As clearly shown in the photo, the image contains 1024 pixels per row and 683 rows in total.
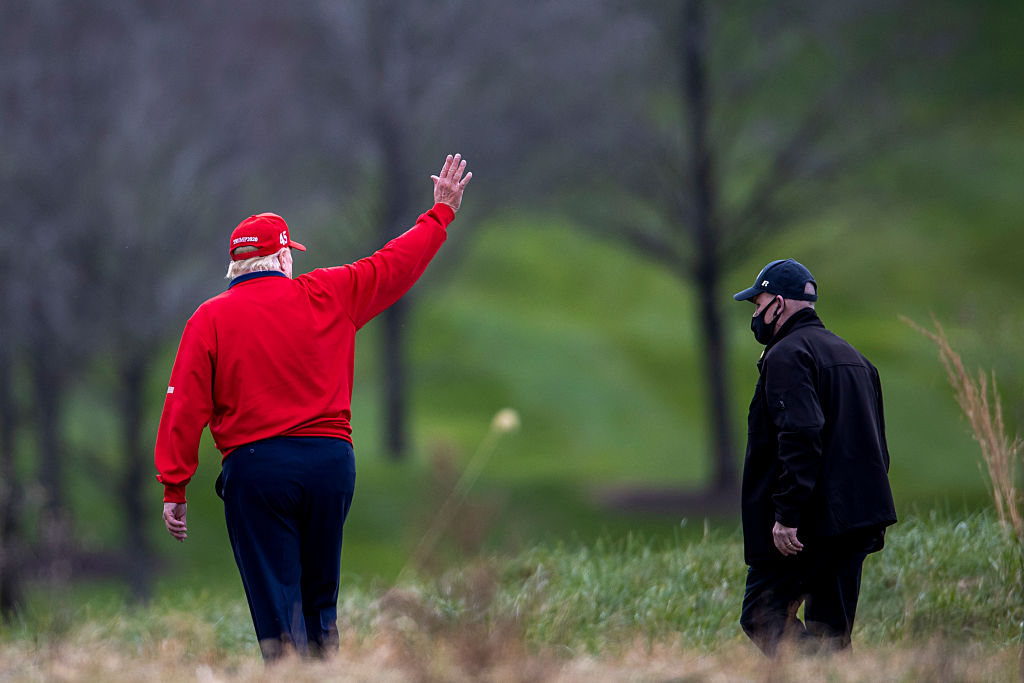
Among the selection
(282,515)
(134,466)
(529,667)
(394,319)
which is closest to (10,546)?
(134,466)

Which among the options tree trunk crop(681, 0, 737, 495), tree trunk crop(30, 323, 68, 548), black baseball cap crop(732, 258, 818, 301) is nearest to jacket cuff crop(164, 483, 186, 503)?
black baseball cap crop(732, 258, 818, 301)

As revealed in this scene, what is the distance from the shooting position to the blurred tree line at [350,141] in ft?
40.6

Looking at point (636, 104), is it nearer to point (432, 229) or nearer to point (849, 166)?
point (849, 166)

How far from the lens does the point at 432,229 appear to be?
15.8ft

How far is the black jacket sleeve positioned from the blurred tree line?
919cm

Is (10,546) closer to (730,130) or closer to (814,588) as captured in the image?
(814,588)

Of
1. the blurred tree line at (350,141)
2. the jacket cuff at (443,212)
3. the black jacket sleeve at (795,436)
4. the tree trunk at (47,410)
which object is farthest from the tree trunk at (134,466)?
the black jacket sleeve at (795,436)

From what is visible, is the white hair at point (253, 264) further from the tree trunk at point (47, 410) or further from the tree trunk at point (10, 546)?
the tree trunk at point (47, 410)

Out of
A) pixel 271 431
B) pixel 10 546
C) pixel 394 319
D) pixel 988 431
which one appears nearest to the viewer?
pixel 271 431

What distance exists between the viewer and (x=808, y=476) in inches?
169

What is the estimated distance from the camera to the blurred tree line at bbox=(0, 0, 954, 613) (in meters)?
12.4

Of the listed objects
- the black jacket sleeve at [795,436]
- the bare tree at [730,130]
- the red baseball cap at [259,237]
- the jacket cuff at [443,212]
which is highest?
the bare tree at [730,130]

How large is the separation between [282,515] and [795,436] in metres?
1.99

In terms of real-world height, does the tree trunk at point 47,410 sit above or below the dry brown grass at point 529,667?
above
